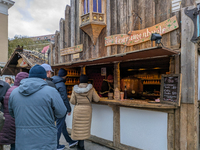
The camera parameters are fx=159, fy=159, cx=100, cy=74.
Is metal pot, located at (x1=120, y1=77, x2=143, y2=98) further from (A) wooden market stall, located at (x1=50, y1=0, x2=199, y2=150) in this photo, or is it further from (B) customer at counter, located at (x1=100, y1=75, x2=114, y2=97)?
(A) wooden market stall, located at (x1=50, y1=0, x2=199, y2=150)

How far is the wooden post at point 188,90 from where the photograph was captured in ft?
11.6

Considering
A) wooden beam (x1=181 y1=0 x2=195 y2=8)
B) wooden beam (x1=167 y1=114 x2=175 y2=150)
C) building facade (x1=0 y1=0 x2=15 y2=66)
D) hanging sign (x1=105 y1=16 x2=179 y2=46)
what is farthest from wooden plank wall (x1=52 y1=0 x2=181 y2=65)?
building facade (x1=0 y1=0 x2=15 y2=66)

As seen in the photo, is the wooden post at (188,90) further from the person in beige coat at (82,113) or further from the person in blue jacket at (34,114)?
the person in blue jacket at (34,114)

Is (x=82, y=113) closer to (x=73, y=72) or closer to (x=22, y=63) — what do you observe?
(x=73, y=72)

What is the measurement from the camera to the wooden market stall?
3.63 meters

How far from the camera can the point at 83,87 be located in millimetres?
4531

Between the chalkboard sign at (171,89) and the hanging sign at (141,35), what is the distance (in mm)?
1190

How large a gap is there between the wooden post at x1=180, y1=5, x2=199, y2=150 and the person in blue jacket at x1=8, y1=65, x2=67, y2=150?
2.91m

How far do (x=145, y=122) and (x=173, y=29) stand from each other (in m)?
2.44

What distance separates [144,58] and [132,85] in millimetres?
4315

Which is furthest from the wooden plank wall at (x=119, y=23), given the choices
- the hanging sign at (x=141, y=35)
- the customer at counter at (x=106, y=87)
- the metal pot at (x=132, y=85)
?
the metal pot at (x=132, y=85)

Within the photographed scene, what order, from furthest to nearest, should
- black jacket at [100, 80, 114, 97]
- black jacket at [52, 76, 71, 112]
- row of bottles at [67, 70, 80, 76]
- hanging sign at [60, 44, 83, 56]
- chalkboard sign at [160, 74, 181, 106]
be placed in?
row of bottles at [67, 70, 80, 76] < hanging sign at [60, 44, 83, 56] < black jacket at [100, 80, 114, 97] < black jacket at [52, 76, 71, 112] < chalkboard sign at [160, 74, 181, 106]

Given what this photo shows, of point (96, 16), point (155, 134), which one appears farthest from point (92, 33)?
point (155, 134)

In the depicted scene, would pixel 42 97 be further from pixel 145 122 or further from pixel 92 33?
pixel 92 33
